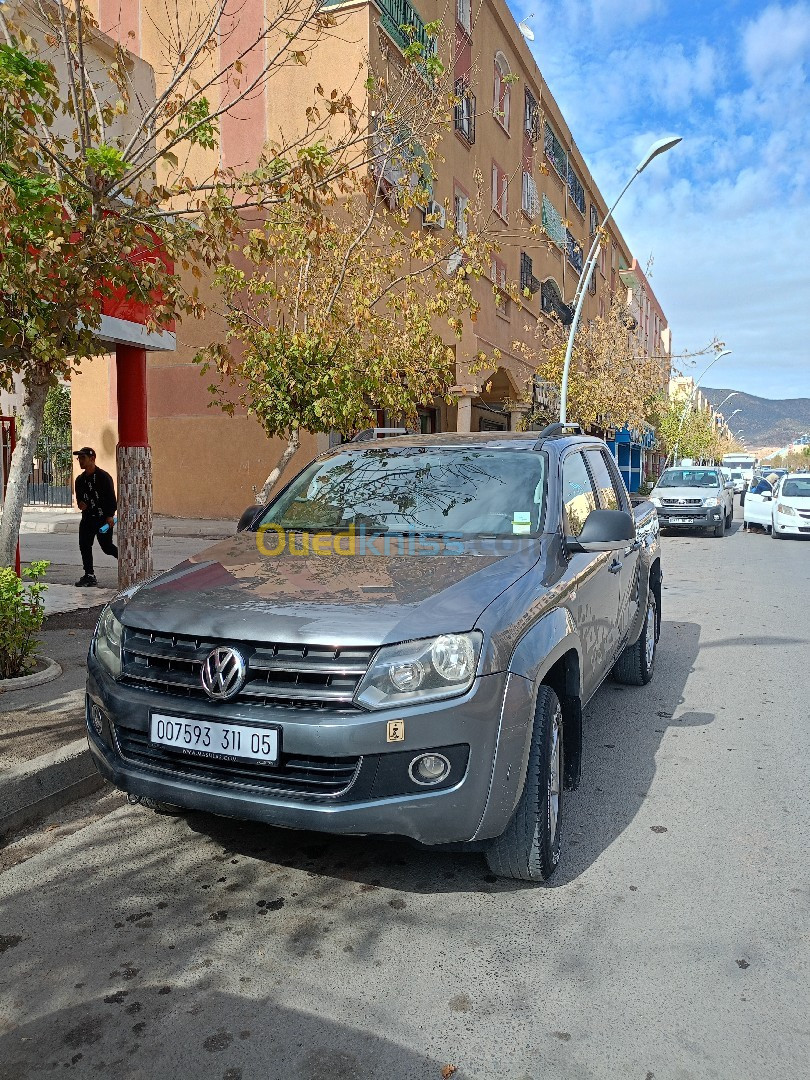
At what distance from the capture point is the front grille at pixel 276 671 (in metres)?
2.85

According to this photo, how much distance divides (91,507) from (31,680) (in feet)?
16.5

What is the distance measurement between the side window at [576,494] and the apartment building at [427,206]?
8783 mm

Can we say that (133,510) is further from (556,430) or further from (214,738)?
(214,738)

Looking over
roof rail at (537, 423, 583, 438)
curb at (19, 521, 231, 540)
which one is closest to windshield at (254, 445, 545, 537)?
roof rail at (537, 423, 583, 438)

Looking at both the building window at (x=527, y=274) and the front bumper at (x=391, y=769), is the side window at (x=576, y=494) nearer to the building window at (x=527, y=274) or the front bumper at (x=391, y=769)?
the front bumper at (x=391, y=769)

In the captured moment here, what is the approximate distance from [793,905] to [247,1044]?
6.58ft

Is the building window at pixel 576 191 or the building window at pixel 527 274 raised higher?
the building window at pixel 576 191

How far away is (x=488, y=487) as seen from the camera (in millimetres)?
4223

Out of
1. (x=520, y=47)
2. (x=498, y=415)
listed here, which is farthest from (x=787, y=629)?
(x=520, y=47)

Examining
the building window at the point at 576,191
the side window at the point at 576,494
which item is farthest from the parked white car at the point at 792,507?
the building window at the point at 576,191

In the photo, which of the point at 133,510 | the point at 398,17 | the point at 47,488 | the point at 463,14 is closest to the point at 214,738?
the point at 133,510

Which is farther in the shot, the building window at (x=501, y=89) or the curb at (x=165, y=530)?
the building window at (x=501, y=89)

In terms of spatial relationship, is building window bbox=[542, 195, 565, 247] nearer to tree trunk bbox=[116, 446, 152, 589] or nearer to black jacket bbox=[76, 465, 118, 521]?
black jacket bbox=[76, 465, 118, 521]

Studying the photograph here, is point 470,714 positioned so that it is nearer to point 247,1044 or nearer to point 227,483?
point 247,1044
